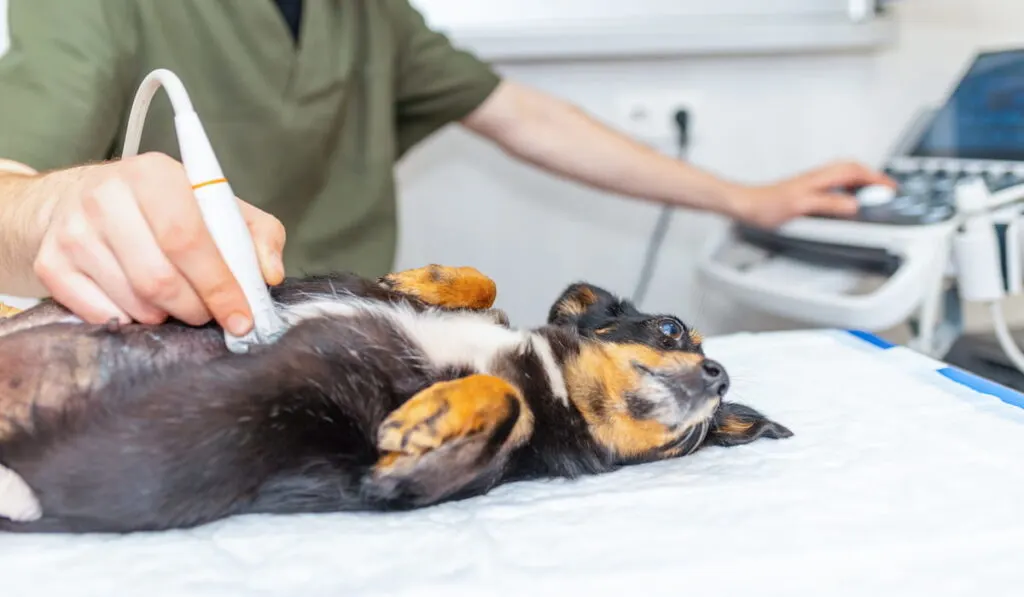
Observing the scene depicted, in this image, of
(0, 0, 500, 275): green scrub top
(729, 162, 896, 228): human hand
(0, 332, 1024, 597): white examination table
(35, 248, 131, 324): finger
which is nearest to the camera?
(0, 332, 1024, 597): white examination table

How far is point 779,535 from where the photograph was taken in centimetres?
55

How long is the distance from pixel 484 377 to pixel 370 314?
0.13 meters

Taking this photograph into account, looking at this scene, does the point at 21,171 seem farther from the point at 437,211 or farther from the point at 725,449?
the point at 437,211

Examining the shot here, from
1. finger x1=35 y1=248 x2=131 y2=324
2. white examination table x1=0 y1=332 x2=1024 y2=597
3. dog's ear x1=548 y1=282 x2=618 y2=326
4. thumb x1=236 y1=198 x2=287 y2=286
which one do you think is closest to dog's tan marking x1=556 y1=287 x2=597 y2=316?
dog's ear x1=548 y1=282 x2=618 y2=326

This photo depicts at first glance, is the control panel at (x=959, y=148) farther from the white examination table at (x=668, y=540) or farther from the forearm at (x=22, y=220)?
the forearm at (x=22, y=220)

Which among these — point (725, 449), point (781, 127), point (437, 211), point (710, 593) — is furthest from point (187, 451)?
point (781, 127)

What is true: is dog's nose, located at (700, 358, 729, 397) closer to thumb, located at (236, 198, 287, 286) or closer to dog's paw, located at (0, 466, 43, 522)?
thumb, located at (236, 198, 287, 286)

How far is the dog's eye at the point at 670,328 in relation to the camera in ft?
2.52

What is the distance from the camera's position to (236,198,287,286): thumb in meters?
0.64

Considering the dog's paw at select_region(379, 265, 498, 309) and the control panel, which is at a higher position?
the control panel

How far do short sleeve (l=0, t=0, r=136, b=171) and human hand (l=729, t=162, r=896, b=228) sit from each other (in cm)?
100

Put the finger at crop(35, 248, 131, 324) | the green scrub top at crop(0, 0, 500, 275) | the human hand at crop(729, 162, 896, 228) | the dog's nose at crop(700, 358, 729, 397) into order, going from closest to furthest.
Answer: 1. the finger at crop(35, 248, 131, 324)
2. the dog's nose at crop(700, 358, 729, 397)
3. the green scrub top at crop(0, 0, 500, 275)
4. the human hand at crop(729, 162, 896, 228)

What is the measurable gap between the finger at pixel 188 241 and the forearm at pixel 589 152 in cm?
100

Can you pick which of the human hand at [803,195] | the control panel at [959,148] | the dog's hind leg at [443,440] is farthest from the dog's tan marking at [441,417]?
the human hand at [803,195]
